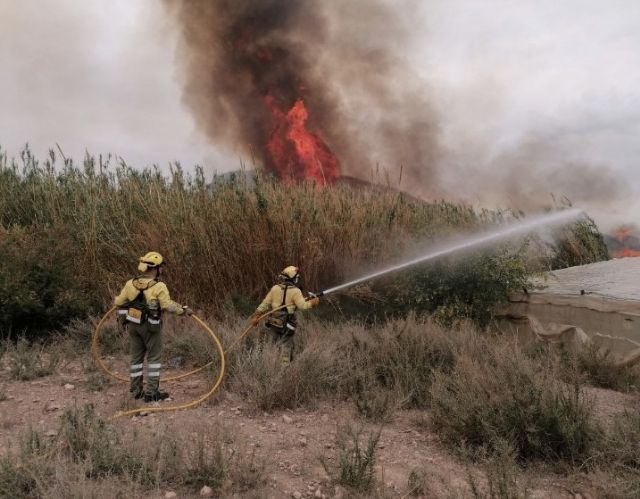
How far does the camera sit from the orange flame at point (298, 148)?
21.8 meters

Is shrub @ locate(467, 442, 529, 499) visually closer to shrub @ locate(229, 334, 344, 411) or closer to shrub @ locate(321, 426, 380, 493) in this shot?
shrub @ locate(321, 426, 380, 493)

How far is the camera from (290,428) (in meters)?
4.34

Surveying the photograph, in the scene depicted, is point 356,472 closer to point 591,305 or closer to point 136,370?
point 136,370

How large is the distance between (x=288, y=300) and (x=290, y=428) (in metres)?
1.54

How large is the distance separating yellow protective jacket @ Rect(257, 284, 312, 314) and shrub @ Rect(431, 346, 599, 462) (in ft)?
5.43

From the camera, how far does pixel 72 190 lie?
9469 millimetres

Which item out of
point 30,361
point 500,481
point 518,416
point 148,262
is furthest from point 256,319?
point 500,481

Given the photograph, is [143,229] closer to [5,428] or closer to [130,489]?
[5,428]

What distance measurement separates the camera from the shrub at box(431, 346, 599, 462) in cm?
377

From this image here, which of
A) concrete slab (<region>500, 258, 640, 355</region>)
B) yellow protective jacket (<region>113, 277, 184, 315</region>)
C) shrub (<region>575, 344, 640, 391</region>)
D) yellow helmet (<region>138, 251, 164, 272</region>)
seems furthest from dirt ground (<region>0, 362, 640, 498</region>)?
concrete slab (<region>500, 258, 640, 355</region>)

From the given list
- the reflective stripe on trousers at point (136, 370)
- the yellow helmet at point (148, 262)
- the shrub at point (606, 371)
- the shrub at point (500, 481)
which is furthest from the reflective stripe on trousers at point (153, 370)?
the shrub at point (606, 371)

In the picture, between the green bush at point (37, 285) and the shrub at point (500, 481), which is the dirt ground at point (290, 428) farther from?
the green bush at point (37, 285)

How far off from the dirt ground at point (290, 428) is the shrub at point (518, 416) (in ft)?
0.60

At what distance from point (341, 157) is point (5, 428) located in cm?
2001
